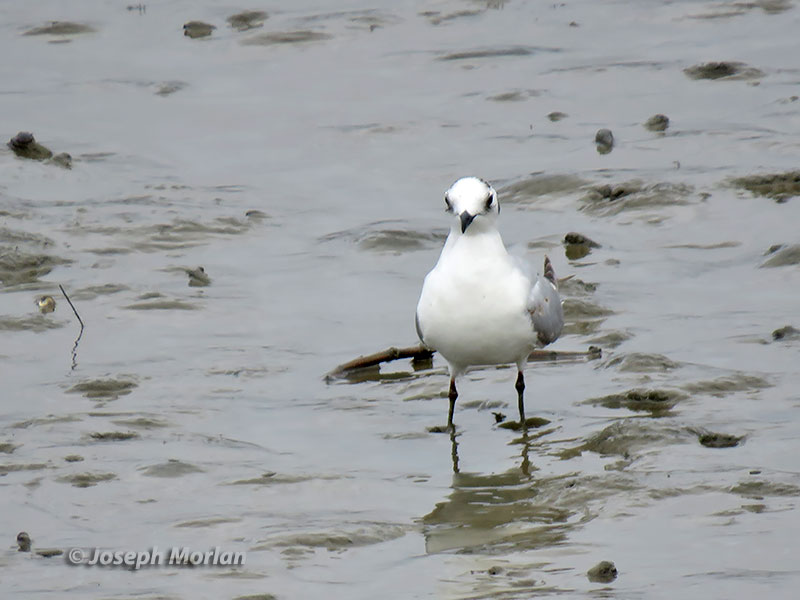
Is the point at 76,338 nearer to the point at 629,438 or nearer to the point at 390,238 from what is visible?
the point at 390,238

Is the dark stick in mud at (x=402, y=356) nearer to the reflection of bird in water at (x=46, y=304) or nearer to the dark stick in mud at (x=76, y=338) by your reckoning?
the dark stick in mud at (x=76, y=338)

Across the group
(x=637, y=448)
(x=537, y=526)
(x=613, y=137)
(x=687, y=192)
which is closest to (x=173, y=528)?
(x=537, y=526)

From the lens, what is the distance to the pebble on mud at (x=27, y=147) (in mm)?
12414

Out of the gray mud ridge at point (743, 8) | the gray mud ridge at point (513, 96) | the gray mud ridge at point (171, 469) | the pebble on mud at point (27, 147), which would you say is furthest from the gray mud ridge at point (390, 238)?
the gray mud ridge at point (743, 8)

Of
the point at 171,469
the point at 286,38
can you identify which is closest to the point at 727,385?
the point at 171,469

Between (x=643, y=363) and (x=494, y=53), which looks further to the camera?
(x=494, y=53)

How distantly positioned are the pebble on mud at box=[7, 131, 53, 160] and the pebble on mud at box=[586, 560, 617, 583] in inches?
317

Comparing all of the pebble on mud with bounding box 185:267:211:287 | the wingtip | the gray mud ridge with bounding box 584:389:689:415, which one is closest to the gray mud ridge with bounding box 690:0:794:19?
the wingtip

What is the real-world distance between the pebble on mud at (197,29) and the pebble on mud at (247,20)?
0.26 meters

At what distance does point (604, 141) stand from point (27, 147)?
15.7 ft

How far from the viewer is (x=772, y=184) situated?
11.2 m

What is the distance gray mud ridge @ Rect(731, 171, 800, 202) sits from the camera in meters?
11.1

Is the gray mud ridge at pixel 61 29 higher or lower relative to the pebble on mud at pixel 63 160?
higher

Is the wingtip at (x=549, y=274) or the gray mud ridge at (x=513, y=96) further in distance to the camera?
the gray mud ridge at (x=513, y=96)
